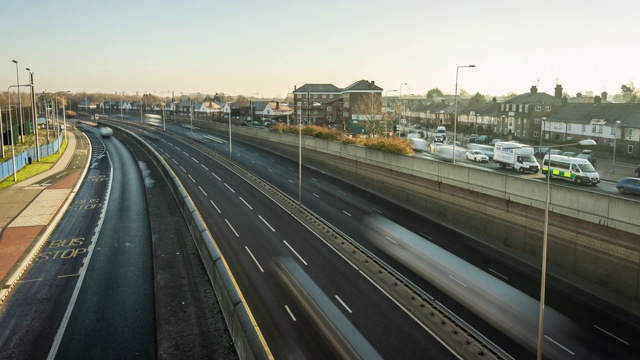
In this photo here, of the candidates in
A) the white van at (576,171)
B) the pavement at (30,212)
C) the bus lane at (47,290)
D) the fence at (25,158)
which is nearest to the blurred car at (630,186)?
the white van at (576,171)

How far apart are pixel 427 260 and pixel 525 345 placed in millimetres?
9990

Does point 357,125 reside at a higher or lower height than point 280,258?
higher

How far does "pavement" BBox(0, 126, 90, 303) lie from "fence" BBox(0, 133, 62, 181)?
2.79 m

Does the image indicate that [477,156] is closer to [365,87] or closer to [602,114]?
[602,114]

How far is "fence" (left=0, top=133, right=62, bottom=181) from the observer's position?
5553 centimetres

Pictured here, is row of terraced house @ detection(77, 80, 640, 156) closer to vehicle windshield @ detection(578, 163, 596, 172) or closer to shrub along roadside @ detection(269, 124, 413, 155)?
shrub along roadside @ detection(269, 124, 413, 155)

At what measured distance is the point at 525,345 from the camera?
19.3 metres

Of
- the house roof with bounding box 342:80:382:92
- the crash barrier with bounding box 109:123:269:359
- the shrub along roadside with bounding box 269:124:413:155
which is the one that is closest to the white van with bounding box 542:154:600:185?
the shrub along roadside with bounding box 269:124:413:155

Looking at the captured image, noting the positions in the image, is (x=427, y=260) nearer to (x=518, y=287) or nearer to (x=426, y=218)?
(x=518, y=287)

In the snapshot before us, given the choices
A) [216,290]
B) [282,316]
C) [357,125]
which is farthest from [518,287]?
[357,125]

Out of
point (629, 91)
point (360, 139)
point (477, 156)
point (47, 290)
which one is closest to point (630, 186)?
point (477, 156)

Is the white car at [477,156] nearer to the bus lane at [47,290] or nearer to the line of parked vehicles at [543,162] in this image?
the line of parked vehicles at [543,162]

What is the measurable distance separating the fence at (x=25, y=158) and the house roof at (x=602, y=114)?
81.4 meters

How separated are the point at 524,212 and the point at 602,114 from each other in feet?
170
